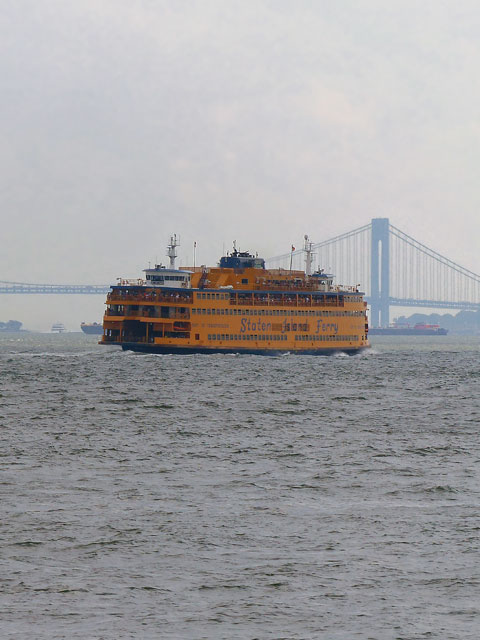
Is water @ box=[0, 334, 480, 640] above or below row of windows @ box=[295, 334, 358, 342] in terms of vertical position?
below

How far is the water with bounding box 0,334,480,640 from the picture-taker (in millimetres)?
15188

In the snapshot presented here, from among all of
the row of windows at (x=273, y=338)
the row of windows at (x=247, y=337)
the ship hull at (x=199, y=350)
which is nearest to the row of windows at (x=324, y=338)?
the row of windows at (x=273, y=338)

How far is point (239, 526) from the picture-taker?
20.6m

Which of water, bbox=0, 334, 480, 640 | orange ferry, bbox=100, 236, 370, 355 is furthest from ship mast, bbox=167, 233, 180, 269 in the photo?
water, bbox=0, 334, 480, 640

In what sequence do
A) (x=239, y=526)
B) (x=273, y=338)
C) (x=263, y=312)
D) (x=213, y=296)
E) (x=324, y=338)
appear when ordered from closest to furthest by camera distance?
(x=239, y=526) < (x=213, y=296) < (x=263, y=312) < (x=273, y=338) < (x=324, y=338)

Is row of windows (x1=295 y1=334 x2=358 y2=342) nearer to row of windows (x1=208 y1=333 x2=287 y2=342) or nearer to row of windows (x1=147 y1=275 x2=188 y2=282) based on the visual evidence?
row of windows (x1=208 y1=333 x2=287 y2=342)

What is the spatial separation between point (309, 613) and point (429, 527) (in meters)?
5.87

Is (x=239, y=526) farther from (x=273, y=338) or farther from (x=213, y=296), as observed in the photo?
(x=273, y=338)

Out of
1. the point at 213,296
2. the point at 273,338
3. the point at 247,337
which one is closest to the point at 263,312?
the point at 273,338

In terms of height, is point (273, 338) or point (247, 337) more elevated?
point (247, 337)

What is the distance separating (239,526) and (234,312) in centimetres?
8572

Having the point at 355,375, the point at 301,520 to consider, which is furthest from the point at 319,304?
the point at 301,520

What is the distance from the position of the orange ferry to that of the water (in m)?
58.6

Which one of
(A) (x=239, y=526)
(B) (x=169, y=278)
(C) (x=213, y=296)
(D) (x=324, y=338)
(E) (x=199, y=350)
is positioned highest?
(B) (x=169, y=278)
